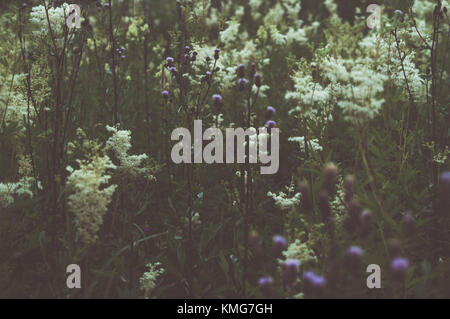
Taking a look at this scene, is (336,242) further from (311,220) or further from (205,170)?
(205,170)

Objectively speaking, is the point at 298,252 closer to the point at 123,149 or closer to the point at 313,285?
the point at 313,285

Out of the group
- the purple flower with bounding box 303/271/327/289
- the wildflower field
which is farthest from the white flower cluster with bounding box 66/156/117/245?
the purple flower with bounding box 303/271/327/289

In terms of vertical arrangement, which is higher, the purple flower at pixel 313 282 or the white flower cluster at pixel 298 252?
the white flower cluster at pixel 298 252

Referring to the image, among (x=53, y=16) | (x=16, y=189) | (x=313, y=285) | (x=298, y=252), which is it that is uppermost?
(x=53, y=16)

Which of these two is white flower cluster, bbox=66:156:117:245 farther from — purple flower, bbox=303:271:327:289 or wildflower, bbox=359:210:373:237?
wildflower, bbox=359:210:373:237

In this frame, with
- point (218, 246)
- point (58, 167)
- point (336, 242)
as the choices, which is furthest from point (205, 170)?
point (336, 242)

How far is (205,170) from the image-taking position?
2.96 meters

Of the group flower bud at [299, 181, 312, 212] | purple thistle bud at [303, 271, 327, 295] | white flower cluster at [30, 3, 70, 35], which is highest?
white flower cluster at [30, 3, 70, 35]

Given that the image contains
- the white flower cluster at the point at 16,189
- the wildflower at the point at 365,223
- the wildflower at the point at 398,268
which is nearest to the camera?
the wildflower at the point at 398,268

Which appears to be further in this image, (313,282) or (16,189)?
(16,189)

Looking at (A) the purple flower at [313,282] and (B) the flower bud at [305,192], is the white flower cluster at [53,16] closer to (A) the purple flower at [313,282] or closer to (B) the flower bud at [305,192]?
(B) the flower bud at [305,192]

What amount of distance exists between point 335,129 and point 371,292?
167 cm

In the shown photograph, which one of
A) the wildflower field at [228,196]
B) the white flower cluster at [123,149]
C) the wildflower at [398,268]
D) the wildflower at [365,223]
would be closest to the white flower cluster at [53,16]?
the wildflower field at [228,196]

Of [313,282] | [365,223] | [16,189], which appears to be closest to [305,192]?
[365,223]
